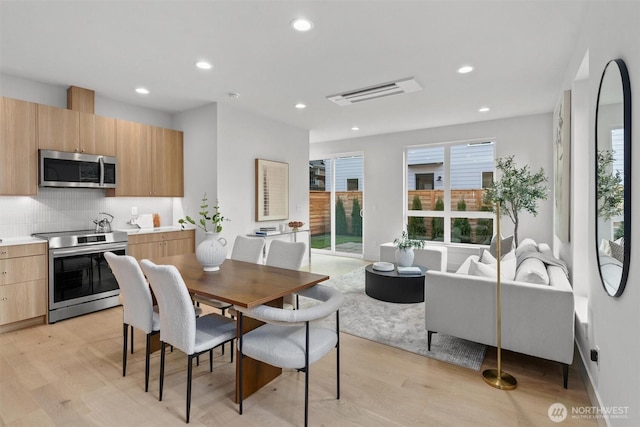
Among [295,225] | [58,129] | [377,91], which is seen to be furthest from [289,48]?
[295,225]

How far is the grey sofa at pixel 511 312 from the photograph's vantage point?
226 cm

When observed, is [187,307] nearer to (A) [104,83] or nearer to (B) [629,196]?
(B) [629,196]

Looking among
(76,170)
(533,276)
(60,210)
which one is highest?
(76,170)

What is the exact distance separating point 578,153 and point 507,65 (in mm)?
1117

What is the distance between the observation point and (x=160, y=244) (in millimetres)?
4340

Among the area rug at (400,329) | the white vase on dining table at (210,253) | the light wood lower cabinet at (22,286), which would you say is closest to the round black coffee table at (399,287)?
the area rug at (400,329)

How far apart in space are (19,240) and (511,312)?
4666 mm

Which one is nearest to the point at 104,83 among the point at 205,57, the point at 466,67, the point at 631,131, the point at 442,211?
the point at 205,57

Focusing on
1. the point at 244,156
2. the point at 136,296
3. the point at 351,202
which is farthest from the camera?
the point at 351,202

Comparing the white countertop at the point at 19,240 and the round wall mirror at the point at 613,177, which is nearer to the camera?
the round wall mirror at the point at 613,177

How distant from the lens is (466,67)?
11.0 ft

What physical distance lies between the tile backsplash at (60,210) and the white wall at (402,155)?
4.25m

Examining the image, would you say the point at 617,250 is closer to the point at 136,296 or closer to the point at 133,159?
the point at 136,296

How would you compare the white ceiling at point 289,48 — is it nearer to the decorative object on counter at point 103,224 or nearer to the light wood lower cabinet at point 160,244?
the decorative object on counter at point 103,224
